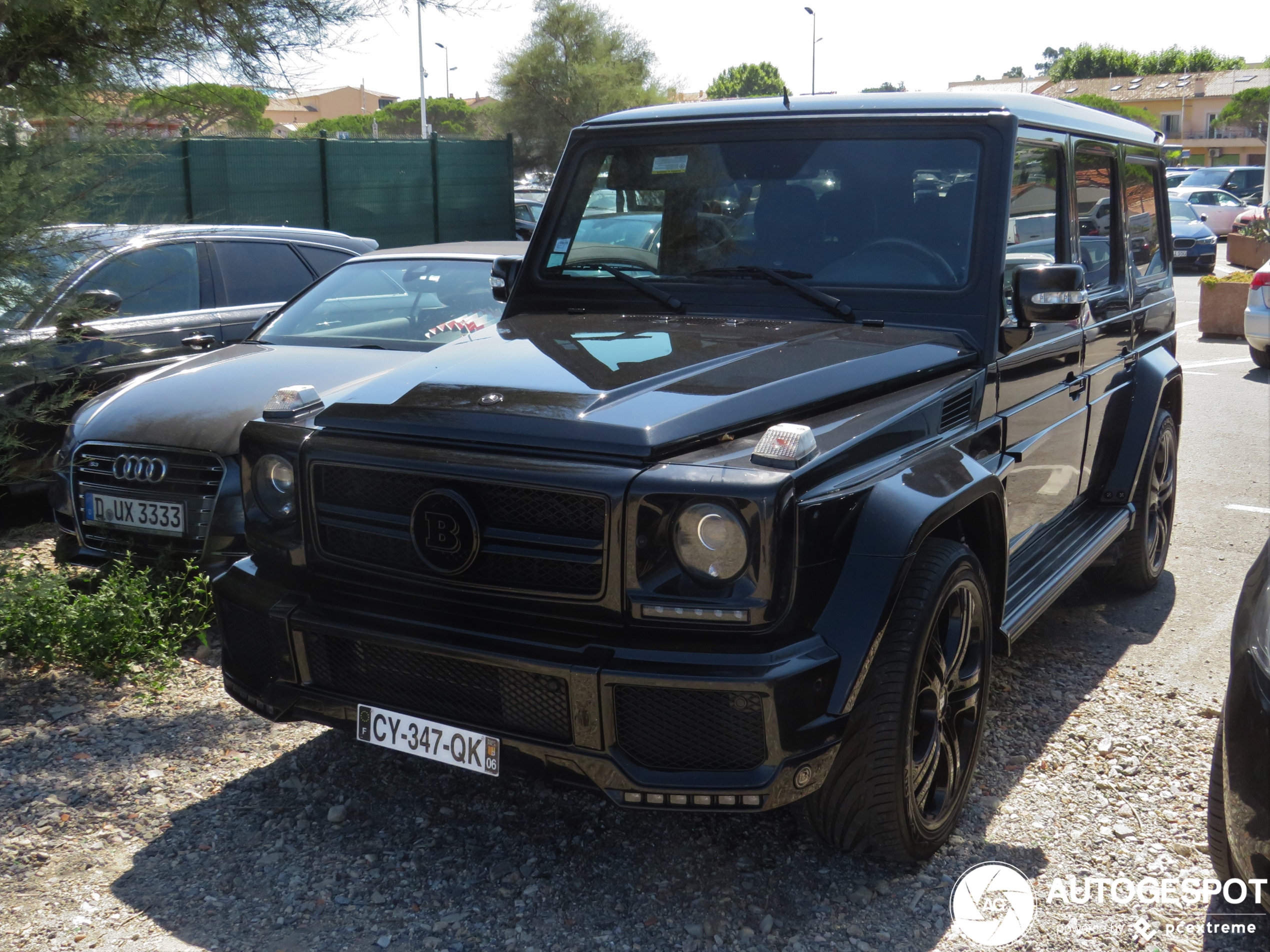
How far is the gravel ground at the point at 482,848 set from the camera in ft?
9.53

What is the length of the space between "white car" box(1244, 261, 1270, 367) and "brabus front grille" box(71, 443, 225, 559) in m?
10.2

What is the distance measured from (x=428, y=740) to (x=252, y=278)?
5133mm

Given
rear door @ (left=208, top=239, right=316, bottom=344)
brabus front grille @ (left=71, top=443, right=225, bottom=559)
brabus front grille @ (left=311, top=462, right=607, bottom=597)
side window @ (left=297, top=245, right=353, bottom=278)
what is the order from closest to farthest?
brabus front grille @ (left=311, top=462, right=607, bottom=597)
brabus front grille @ (left=71, top=443, right=225, bottom=559)
rear door @ (left=208, top=239, right=316, bottom=344)
side window @ (left=297, top=245, right=353, bottom=278)

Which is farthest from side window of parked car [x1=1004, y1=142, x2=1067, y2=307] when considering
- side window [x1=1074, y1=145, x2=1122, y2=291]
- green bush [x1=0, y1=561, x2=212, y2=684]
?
green bush [x1=0, y1=561, x2=212, y2=684]

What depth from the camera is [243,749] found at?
3.94 m

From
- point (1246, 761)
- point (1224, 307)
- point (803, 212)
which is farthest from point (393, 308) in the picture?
point (1224, 307)

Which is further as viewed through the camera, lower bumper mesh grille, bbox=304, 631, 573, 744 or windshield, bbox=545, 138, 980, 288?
windshield, bbox=545, 138, 980, 288

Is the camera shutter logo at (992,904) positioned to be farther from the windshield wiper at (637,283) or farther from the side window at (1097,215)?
the side window at (1097,215)

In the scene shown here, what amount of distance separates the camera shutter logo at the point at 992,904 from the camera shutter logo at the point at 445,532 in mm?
1514

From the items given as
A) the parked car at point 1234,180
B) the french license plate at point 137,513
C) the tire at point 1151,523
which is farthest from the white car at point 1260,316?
the parked car at point 1234,180

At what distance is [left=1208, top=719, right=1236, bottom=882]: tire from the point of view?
2.74 m

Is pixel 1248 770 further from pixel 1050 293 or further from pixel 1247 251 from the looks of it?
pixel 1247 251

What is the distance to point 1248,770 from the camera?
249 cm

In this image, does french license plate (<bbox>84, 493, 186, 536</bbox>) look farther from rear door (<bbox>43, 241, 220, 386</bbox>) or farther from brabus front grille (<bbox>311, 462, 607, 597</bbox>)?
brabus front grille (<bbox>311, 462, 607, 597</bbox>)
